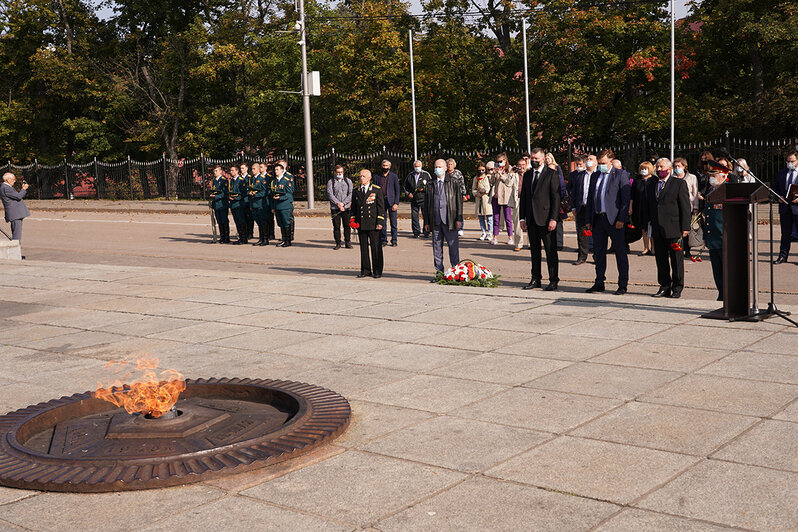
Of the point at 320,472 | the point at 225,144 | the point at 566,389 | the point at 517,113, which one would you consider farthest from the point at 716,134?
the point at 320,472

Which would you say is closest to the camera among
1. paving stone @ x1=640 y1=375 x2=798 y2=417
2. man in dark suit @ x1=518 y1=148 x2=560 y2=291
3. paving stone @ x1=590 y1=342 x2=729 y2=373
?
paving stone @ x1=640 y1=375 x2=798 y2=417

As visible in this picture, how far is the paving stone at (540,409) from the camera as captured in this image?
527cm

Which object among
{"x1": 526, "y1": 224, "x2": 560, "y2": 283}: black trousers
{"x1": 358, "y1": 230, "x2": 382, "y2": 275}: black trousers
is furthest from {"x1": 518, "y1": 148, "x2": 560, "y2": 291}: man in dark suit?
{"x1": 358, "y1": 230, "x2": 382, "y2": 275}: black trousers

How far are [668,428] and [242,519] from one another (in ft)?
8.45

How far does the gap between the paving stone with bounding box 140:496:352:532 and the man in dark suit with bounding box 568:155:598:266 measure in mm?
10264

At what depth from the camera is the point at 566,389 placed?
19.7ft

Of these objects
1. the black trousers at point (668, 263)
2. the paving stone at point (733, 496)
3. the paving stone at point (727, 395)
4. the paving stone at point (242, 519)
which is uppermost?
the black trousers at point (668, 263)

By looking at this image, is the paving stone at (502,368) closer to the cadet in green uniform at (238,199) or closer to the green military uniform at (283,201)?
the green military uniform at (283,201)

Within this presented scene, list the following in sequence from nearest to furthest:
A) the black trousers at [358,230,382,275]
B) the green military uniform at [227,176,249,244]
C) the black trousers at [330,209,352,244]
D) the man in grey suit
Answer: the black trousers at [358,230,382,275]
the man in grey suit
the black trousers at [330,209,352,244]
the green military uniform at [227,176,249,244]

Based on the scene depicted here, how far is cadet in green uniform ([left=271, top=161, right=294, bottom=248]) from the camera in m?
19.3

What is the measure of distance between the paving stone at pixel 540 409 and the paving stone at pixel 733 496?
1.01 m

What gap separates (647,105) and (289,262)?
71.4 feet

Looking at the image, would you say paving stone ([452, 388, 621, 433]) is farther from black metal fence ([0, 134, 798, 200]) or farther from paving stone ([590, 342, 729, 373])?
black metal fence ([0, 134, 798, 200])

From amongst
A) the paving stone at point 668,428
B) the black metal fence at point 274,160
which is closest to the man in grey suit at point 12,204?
the black metal fence at point 274,160
